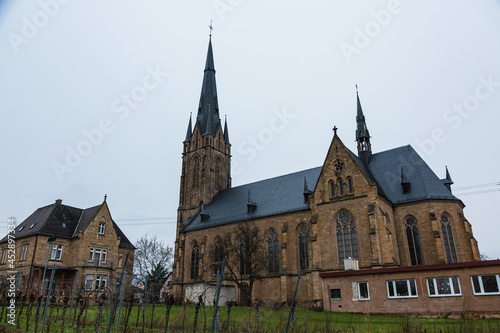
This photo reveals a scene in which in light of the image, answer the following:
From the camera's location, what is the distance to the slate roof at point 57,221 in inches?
1447

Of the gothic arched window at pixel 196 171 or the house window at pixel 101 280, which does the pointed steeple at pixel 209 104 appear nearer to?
the gothic arched window at pixel 196 171

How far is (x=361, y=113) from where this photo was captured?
4147cm

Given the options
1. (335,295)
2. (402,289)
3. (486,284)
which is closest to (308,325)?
(402,289)

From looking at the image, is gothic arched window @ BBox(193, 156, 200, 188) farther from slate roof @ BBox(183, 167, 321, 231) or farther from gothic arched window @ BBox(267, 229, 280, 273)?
gothic arched window @ BBox(267, 229, 280, 273)

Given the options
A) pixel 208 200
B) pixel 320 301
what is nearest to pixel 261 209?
pixel 208 200

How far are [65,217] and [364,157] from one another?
32.5 metres

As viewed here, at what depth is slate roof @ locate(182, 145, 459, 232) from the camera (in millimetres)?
32250

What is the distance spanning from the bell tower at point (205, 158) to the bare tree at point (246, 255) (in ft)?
40.1

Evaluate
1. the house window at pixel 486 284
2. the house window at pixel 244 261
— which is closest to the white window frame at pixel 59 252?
the house window at pixel 244 261

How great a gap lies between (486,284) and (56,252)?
35922 mm

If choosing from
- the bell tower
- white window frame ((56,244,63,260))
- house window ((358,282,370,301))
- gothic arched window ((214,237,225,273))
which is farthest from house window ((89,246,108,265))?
house window ((358,282,370,301))

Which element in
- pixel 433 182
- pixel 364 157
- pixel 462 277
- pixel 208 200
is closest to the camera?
pixel 462 277

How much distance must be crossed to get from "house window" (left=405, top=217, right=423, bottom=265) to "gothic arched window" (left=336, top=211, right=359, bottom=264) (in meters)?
4.90

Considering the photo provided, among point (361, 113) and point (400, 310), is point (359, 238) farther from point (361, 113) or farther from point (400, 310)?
point (361, 113)
